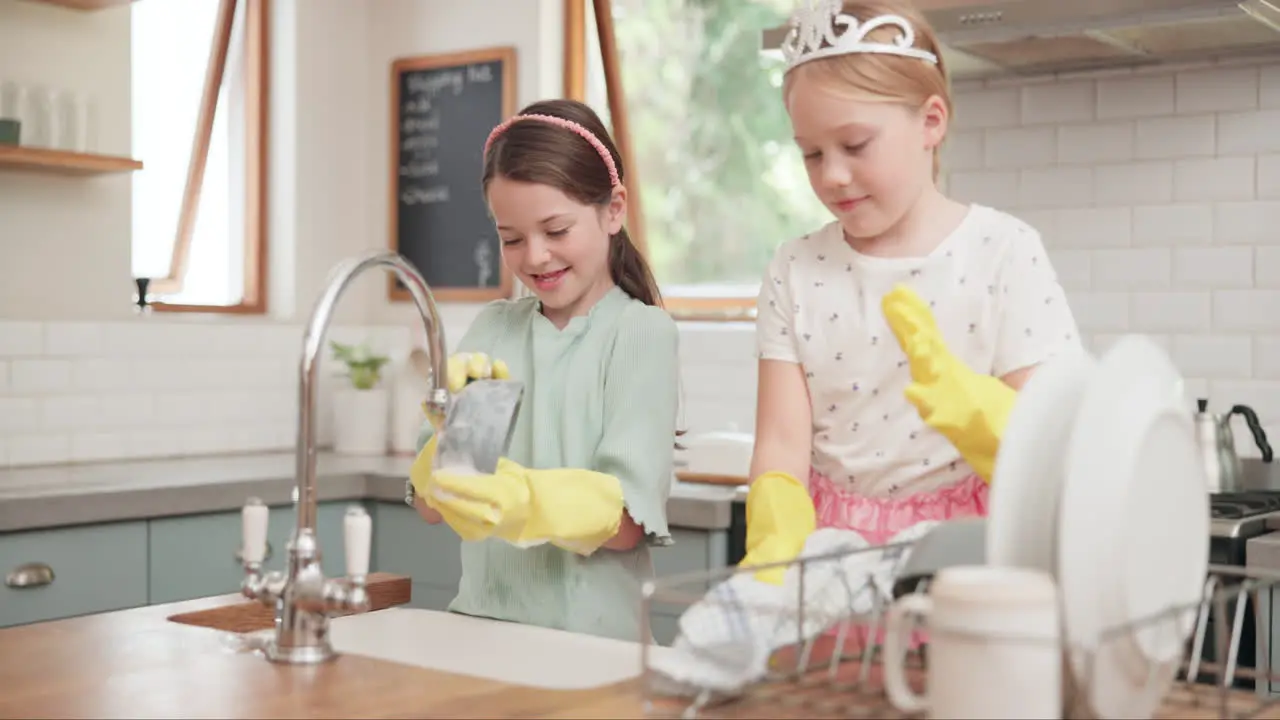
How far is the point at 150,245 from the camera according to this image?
375 centimetres

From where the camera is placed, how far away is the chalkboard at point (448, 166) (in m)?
3.81

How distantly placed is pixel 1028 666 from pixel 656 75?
2967mm

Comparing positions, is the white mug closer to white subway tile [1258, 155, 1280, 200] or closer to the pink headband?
the pink headband

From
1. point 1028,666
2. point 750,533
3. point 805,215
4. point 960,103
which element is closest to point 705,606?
point 750,533

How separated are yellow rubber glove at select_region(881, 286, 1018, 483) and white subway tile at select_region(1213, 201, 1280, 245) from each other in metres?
1.88

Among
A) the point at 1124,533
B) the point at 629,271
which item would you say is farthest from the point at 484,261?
the point at 1124,533

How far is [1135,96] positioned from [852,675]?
2.08m

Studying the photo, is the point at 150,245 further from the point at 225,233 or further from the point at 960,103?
the point at 960,103

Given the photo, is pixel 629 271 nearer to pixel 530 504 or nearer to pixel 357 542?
pixel 530 504

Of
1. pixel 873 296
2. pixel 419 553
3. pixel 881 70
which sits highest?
pixel 881 70

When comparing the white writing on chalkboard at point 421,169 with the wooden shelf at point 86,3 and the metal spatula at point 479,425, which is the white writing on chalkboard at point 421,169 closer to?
the wooden shelf at point 86,3

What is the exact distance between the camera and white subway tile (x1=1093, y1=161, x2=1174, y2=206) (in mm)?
2879

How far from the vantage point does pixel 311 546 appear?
51.8 inches

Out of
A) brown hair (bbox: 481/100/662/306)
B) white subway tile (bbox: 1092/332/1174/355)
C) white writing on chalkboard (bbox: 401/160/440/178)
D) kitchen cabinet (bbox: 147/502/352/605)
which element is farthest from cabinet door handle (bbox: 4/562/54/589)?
white subway tile (bbox: 1092/332/1174/355)
